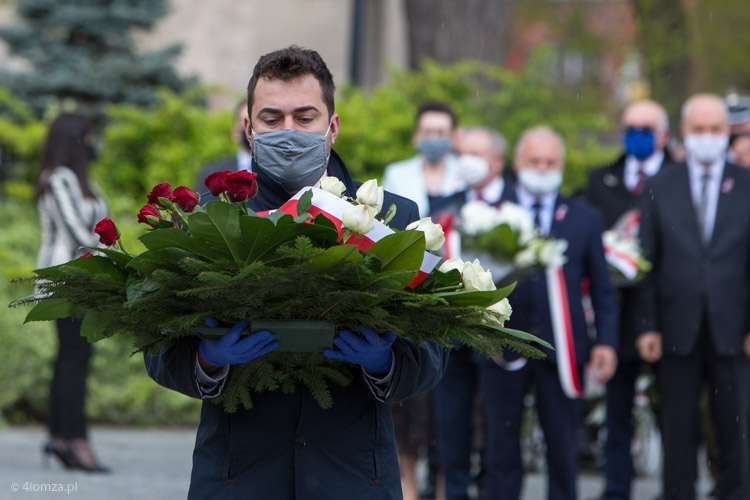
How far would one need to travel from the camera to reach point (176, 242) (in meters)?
2.84

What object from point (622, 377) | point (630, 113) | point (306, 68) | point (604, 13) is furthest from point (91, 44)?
point (604, 13)

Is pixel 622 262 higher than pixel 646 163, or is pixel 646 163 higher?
pixel 646 163

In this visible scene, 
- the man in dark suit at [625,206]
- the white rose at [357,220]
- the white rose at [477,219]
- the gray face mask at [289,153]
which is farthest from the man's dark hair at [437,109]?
the white rose at [357,220]

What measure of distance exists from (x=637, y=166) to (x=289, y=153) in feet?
20.1

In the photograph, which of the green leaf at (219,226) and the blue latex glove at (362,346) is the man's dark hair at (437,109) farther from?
the green leaf at (219,226)

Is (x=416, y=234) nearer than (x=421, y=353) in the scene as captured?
Yes

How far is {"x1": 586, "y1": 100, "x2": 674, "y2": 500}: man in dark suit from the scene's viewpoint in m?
7.93

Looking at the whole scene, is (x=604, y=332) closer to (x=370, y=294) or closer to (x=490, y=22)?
(x=370, y=294)

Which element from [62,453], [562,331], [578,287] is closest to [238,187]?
[562,331]

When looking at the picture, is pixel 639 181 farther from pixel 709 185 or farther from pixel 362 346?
pixel 362 346

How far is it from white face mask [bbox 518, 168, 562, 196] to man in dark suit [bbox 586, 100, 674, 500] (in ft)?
2.41

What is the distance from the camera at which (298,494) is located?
10.3 ft

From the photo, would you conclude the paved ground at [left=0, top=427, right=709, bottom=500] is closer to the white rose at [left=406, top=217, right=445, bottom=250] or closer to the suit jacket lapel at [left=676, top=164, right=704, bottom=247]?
the suit jacket lapel at [left=676, top=164, right=704, bottom=247]

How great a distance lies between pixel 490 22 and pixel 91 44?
5146 millimetres
